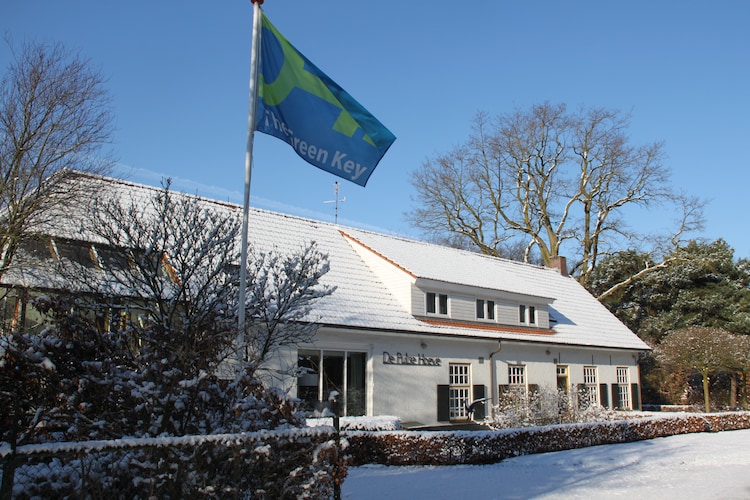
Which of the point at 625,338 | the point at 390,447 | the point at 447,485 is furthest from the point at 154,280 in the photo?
the point at 625,338

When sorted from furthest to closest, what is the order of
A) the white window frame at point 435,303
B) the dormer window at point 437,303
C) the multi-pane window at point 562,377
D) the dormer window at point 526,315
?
the multi-pane window at point 562,377 < the dormer window at point 526,315 < the dormer window at point 437,303 < the white window frame at point 435,303

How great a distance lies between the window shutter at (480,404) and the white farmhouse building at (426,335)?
5 cm

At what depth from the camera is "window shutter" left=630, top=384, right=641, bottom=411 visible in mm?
27266

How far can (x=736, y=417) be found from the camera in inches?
882

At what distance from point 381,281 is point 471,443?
27.0 feet

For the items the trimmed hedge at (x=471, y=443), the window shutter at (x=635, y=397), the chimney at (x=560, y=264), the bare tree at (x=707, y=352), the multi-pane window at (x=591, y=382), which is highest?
the chimney at (x=560, y=264)

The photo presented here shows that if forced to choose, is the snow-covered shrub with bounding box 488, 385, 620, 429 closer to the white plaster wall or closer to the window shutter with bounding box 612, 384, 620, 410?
the white plaster wall

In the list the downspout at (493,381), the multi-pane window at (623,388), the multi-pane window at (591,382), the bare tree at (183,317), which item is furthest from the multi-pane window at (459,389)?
the multi-pane window at (623,388)

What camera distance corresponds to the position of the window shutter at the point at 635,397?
27.3 meters

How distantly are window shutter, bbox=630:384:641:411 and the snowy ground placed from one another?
1147 centimetres

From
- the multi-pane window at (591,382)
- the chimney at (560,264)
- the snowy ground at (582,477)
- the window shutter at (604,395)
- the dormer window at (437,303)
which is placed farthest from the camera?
the chimney at (560,264)

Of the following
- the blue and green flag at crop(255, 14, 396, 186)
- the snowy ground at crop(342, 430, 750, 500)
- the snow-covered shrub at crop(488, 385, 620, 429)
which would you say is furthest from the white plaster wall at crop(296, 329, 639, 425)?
the blue and green flag at crop(255, 14, 396, 186)

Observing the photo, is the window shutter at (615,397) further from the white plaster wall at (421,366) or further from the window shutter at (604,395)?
the white plaster wall at (421,366)

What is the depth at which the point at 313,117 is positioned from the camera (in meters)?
9.54
